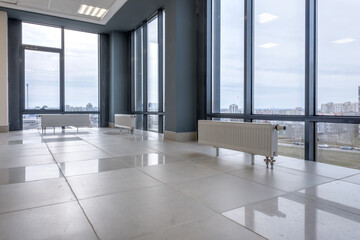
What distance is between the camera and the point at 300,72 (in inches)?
162

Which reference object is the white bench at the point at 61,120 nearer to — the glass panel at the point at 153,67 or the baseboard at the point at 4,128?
the baseboard at the point at 4,128

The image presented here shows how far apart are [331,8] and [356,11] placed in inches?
14.3

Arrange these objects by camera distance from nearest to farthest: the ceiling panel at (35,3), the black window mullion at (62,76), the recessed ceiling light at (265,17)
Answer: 1. the recessed ceiling light at (265,17)
2. the ceiling panel at (35,3)
3. the black window mullion at (62,76)

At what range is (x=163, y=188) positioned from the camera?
2.45 meters

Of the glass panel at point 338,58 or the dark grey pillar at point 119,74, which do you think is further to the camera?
the dark grey pillar at point 119,74

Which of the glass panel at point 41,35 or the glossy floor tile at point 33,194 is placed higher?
the glass panel at point 41,35

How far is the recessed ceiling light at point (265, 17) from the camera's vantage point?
4.62 meters

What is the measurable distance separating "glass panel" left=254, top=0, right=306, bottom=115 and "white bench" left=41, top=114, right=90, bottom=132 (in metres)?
6.43

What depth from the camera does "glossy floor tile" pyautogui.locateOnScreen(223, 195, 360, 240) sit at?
156cm

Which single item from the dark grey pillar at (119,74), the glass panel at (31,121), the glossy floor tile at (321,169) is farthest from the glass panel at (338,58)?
the glass panel at (31,121)

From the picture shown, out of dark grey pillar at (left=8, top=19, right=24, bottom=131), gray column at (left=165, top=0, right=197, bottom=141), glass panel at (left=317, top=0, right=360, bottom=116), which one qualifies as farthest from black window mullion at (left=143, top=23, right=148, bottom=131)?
glass panel at (left=317, top=0, right=360, bottom=116)

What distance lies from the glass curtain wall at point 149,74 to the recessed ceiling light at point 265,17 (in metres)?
3.69

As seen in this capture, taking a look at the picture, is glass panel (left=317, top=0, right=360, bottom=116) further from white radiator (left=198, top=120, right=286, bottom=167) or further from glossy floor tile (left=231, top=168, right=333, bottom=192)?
glossy floor tile (left=231, top=168, right=333, bottom=192)

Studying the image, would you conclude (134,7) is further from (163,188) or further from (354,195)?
(354,195)
